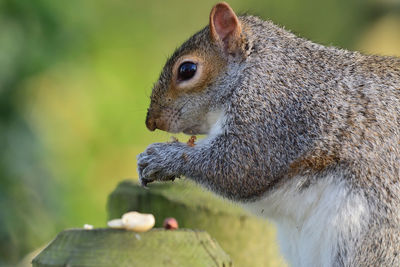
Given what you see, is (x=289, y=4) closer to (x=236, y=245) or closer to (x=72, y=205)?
(x=72, y=205)

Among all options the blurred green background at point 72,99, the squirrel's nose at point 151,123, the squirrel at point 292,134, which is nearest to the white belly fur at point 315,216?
the squirrel at point 292,134

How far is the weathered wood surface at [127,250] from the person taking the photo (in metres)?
1.25

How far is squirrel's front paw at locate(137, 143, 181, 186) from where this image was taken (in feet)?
7.45

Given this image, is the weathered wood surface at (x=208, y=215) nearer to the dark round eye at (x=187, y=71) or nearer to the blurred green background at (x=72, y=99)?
the dark round eye at (x=187, y=71)

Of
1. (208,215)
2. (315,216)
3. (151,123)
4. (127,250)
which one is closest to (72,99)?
(151,123)

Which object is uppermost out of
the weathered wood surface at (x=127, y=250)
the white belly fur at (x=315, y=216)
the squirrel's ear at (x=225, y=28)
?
the squirrel's ear at (x=225, y=28)

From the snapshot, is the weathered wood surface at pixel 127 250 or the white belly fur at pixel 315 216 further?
the white belly fur at pixel 315 216

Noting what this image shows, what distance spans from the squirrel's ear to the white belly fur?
52 centimetres

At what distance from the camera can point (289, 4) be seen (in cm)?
912

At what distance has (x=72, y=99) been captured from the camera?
17.4ft

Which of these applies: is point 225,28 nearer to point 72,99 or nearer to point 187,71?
point 187,71

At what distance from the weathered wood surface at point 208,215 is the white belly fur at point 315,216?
0.18ft

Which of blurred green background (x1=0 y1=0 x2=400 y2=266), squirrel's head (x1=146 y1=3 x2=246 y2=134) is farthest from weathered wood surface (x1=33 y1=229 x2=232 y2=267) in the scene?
blurred green background (x1=0 y1=0 x2=400 y2=266)

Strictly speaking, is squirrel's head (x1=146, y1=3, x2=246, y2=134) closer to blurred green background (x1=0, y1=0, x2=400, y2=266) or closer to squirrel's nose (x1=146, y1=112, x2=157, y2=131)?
squirrel's nose (x1=146, y1=112, x2=157, y2=131)
